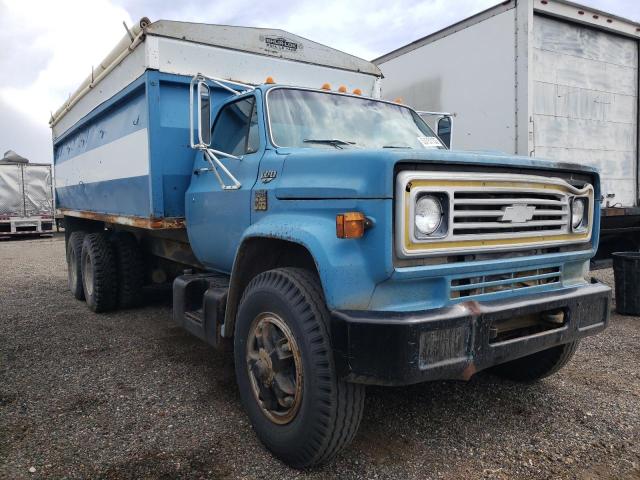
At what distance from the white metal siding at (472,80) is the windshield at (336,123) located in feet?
7.65

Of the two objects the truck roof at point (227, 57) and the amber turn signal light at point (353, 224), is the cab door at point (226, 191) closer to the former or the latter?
the truck roof at point (227, 57)

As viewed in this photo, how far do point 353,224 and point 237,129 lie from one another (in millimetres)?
1845

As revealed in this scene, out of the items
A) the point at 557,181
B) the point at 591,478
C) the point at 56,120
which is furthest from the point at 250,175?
the point at 56,120

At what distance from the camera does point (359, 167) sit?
255 centimetres

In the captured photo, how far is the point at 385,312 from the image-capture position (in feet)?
7.98

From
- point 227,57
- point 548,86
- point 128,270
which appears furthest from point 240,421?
point 548,86

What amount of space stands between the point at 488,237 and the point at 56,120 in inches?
311

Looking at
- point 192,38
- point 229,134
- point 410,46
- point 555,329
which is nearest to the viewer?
point 555,329

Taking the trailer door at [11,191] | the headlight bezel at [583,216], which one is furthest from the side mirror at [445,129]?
the trailer door at [11,191]

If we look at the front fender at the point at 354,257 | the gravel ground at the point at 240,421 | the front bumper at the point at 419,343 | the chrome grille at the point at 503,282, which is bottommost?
the gravel ground at the point at 240,421

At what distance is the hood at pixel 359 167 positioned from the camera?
95.5 inches

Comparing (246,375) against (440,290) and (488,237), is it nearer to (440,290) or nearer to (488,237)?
(440,290)

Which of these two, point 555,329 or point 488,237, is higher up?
point 488,237

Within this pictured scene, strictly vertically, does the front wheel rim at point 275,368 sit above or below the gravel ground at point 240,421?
above
